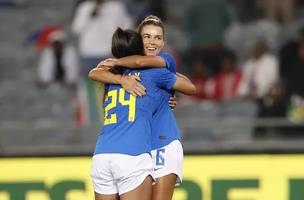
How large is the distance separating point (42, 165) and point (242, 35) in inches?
175

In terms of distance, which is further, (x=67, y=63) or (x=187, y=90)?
(x=67, y=63)

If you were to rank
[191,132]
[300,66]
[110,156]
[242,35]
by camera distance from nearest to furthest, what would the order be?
[110,156] < [191,132] < [300,66] < [242,35]

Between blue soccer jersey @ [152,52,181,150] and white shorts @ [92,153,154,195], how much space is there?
0.71 ft

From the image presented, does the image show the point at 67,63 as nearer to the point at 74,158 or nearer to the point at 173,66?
the point at 74,158

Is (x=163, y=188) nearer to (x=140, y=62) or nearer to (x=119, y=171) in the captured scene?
(x=119, y=171)

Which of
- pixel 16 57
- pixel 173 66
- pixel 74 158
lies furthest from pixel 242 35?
pixel 173 66

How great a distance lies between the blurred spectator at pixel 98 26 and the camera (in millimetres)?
10906

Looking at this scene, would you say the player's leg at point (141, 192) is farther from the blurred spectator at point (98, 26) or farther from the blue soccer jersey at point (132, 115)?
the blurred spectator at point (98, 26)

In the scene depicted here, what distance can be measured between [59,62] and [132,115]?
20.4ft

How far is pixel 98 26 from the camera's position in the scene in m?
10.9

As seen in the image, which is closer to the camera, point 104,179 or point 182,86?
point 104,179

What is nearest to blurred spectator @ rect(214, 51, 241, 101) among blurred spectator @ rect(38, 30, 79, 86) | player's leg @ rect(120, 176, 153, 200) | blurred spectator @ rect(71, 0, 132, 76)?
blurred spectator @ rect(71, 0, 132, 76)

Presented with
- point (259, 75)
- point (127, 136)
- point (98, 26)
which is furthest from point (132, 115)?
A: point (98, 26)

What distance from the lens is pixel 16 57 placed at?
11.6 meters
